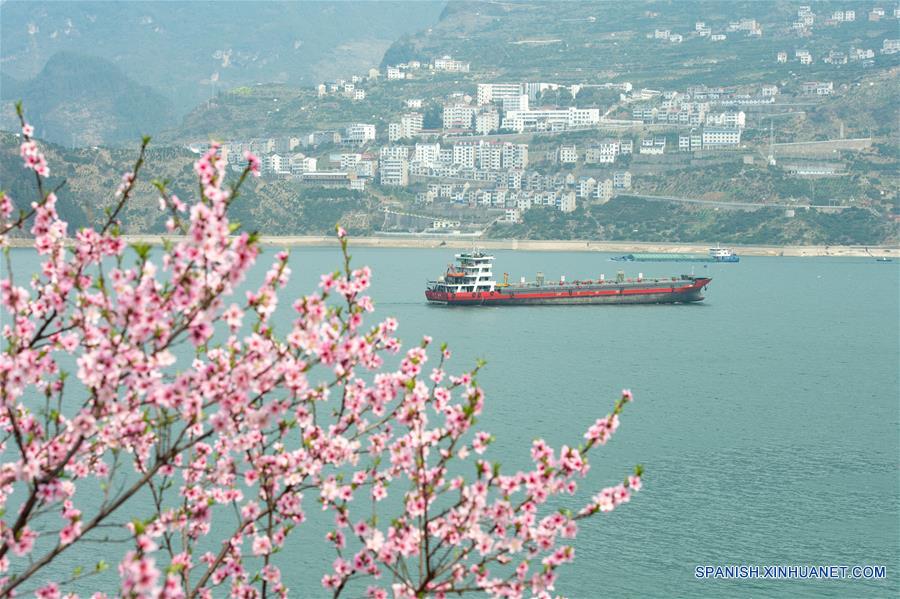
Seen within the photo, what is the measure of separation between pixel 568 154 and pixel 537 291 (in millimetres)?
90347

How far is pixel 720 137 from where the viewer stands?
5758 inches

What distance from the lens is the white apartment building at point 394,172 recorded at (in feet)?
504

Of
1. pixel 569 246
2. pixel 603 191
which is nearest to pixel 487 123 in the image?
pixel 603 191

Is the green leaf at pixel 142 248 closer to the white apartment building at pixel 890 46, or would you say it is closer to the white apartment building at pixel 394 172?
the white apartment building at pixel 394 172

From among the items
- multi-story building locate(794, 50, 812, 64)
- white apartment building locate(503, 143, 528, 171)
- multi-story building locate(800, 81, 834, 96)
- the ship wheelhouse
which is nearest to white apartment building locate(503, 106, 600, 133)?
white apartment building locate(503, 143, 528, 171)

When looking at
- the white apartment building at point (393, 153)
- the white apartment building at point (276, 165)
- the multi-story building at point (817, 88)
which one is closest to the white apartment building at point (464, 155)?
the white apartment building at point (393, 153)

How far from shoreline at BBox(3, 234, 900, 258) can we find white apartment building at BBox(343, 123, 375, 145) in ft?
116

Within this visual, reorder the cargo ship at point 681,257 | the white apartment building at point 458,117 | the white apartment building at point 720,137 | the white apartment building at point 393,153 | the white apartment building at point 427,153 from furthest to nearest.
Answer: the white apartment building at point 458,117 < the white apartment building at point 427,153 < the white apartment building at point 393,153 < the white apartment building at point 720,137 < the cargo ship at point 681,257

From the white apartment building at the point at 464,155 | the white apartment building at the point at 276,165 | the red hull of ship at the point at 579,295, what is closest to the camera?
the red hull of ship at the point at 579,295

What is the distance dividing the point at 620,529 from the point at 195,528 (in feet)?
46.8

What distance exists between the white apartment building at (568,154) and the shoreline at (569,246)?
86.3 ft

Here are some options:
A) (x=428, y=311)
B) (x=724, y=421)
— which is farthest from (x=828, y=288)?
(x=724, y=421)

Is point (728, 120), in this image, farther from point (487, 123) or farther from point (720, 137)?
point (487, 123)

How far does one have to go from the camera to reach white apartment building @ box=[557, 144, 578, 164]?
153m
